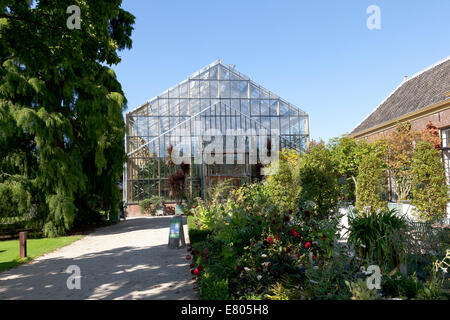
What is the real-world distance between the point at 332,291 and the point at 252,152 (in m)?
18.1

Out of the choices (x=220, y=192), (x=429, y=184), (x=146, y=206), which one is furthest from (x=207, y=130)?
(x=429, y=184)

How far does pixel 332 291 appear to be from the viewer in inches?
149

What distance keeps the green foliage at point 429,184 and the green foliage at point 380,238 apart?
21.8 feet

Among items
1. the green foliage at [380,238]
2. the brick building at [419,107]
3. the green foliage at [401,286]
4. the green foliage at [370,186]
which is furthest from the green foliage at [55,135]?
the brick building at [419,107]

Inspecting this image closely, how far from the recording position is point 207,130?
73.3 ft

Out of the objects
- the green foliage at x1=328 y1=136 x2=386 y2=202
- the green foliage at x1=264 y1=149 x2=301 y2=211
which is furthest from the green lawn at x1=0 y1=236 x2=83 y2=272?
the green foliage at x1=328 y1=136 x2=386 y2=202

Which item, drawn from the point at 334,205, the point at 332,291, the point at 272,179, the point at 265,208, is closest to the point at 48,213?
the point at 272,179

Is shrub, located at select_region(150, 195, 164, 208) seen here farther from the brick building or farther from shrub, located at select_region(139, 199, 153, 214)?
the brick building

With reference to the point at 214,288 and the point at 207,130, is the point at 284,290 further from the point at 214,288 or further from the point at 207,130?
the point at 207,130

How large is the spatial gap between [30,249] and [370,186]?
12.7m

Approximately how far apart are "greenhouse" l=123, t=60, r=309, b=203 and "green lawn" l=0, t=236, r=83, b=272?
992cm

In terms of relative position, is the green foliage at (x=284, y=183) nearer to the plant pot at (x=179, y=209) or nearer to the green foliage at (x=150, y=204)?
the plant pot at (x=179, y=209)

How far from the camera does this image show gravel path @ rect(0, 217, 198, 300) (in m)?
5.33
